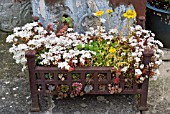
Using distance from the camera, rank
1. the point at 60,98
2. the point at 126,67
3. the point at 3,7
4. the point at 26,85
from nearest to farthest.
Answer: the point at 126,67, the point at 60,98, the point at 26,85, the point at 3,7

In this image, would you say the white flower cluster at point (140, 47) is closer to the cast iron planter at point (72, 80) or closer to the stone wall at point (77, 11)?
the cast iron planter at point (72, 80)

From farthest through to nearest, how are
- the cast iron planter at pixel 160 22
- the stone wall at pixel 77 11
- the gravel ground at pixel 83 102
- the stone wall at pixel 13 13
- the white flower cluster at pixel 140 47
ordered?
1. the stone wall at pixel 13 13
2. the cast iron planter at pixel 160 22
3. the stone wall at pixel 77 11
4. the gravel ground at pixel 83 102
5. the white flower cluster at pixel 140 47

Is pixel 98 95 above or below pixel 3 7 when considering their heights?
below

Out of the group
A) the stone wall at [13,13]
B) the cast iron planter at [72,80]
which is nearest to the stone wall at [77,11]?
the cast iron planter at [72,80]

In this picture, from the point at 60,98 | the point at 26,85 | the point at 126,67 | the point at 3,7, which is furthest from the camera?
the point at 3,7

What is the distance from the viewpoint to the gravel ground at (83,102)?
2736 mm

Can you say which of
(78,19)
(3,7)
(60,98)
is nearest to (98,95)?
(60,98)

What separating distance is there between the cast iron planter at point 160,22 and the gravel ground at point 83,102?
1.83ft

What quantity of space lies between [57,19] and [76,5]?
0.68ft

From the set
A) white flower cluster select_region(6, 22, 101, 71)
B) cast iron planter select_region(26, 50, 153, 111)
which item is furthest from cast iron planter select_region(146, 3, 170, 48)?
cast iron planter select_region(26, 50, 153, 111)

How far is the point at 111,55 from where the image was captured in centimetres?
263

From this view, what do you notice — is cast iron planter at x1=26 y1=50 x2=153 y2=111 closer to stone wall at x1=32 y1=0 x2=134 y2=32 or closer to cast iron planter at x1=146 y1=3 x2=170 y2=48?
stone wall at x1=32 y1=0 x2=134 y2=32

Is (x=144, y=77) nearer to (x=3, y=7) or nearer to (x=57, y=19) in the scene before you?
(x=57, y=19)

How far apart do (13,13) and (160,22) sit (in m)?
1.51
